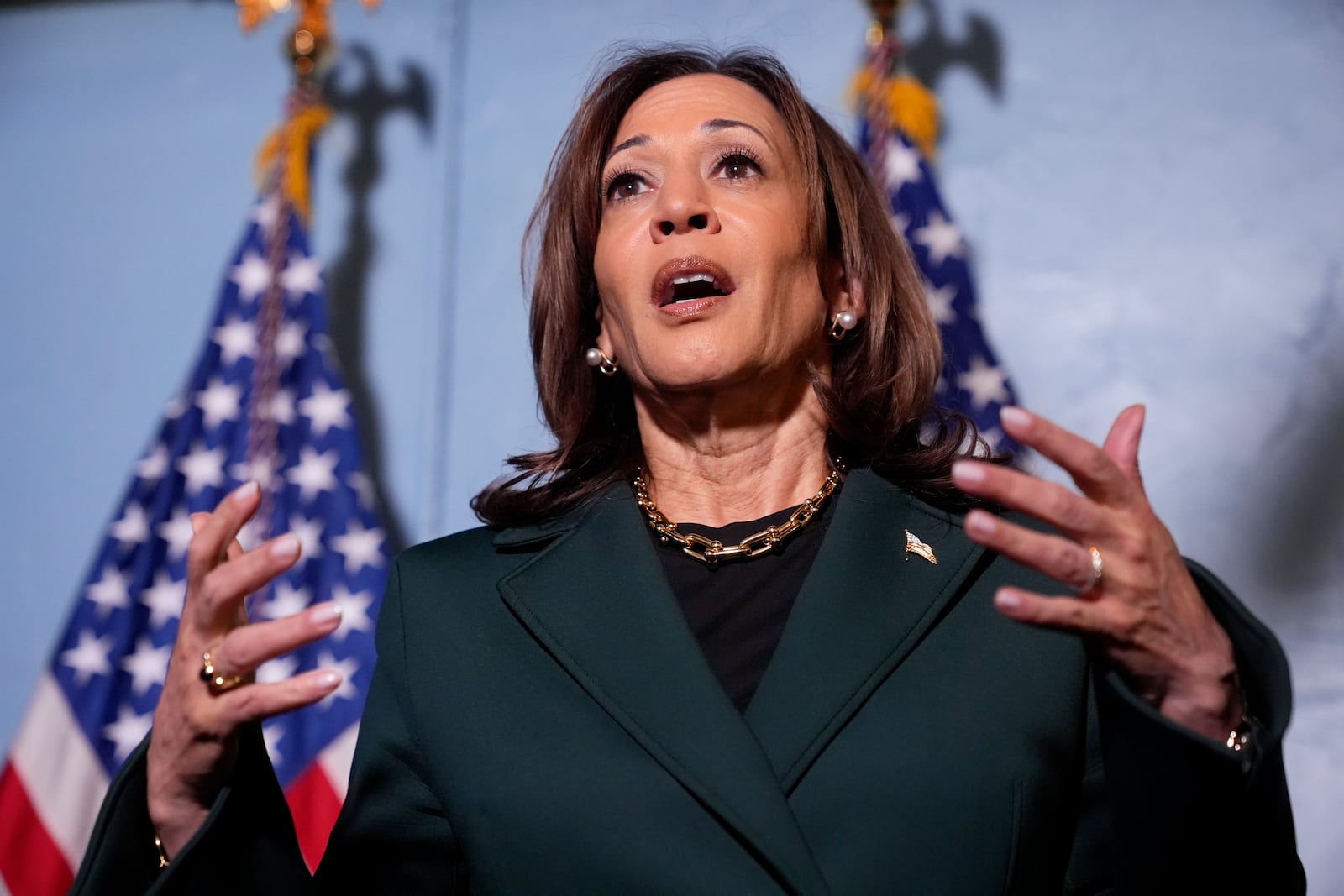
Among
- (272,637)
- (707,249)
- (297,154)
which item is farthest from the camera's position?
(297,154)

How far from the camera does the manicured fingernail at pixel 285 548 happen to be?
115cm

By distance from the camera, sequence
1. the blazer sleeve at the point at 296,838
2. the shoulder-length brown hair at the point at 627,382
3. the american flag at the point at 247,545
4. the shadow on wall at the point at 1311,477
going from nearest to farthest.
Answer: the blazer sleeve at the point at 296,838 < the shoulder-length brown hair at the point at 627,382 < the shadow on wall at the point at 1311,477 < the american flag at the point at 247,545

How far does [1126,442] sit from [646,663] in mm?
547

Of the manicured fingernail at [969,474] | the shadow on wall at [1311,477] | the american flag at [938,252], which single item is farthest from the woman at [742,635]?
the shadow on wall at [1311,477]

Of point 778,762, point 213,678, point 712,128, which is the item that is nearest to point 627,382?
point 712,128

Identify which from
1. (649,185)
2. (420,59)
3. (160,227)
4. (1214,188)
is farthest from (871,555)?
(160,227)

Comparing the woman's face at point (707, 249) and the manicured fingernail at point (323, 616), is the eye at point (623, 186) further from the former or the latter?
the manicured fingernail at point (323, 616)

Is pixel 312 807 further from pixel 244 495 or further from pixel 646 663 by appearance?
pixel 244 495

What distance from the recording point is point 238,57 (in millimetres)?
3084

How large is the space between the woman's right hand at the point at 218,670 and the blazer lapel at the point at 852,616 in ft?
1.50

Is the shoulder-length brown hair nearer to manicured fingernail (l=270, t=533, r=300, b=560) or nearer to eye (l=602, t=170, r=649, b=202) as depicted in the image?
eye (l=602, t=170, r=649, b=202)

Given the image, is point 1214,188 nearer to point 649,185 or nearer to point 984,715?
point 649,185

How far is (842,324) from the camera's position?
179 centimetres

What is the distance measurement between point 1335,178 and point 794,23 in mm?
1096
